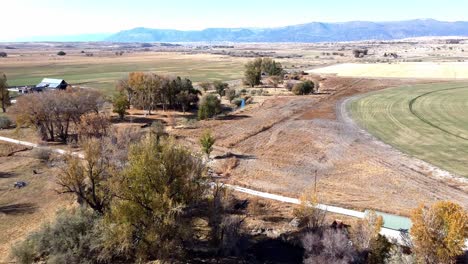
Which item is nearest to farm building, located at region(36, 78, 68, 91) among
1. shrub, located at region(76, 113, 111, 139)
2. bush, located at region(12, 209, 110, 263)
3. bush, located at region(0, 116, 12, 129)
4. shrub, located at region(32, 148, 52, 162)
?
bush, located at region(0, 116, 12, 129)

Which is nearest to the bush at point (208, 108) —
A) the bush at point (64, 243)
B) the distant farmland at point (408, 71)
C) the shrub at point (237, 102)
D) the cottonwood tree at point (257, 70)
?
the shrub at point (237, 102)

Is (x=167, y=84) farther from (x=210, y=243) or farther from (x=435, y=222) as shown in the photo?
(x=435, y=222)

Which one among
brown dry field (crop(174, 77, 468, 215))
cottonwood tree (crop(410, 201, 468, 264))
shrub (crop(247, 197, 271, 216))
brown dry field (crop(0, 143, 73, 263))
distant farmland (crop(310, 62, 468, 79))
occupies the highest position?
distant farmland (crop(310, 62, 468, 79))

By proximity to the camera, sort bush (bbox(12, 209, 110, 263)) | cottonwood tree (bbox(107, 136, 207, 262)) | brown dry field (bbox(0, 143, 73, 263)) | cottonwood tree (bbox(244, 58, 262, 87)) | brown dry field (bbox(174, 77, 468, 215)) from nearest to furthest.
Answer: cottonwood tree (bbox(107, 136, 207, 262))
bush (bbox(12, 209, 110, 263))
brown dry field (bbox(0, 143, 73, 263))
brown dry field (bbox(174, 77, 468, 215))
cottonwood tree (bbox(244, 58, 262, 87))

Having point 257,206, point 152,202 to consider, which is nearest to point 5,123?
point 257,206

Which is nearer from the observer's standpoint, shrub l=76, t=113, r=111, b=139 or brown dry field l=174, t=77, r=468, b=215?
brown dry field l=174, t=77, r=468, b=215

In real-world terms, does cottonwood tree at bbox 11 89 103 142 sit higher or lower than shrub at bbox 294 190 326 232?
higher

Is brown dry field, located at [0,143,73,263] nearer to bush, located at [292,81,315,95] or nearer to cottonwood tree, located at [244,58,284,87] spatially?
bush, located at [292,81,315,95]
